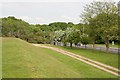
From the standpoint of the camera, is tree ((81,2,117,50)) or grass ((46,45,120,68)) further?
tree ((81,2,117,50))

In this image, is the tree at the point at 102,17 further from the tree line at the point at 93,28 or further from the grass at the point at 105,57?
the grass at the point at 105,57

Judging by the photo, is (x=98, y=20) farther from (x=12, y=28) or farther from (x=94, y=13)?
(x=12, y=28)

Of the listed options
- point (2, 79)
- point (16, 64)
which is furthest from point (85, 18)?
point (2, 79)

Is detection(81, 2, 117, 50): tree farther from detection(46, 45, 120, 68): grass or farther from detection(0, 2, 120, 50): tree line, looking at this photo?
detection(46, 45, 120, 68): grass

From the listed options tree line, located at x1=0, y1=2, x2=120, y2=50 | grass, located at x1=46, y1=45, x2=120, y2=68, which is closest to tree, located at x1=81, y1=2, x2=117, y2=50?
tree line, located at x1=0, y1=2, x2=120, y2=50

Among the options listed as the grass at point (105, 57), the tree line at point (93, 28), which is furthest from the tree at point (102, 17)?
the grass at point (105, 57)

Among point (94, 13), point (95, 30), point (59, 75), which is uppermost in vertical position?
point (94, 13)

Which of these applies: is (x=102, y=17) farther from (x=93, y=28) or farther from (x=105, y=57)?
(x=105, y=57)

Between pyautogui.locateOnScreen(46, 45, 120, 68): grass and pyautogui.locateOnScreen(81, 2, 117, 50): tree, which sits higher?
pyautogui.locateOnScreen(81, 2, 117, 50): tree

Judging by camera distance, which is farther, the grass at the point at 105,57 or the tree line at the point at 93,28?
the tree line at the point at 93,28

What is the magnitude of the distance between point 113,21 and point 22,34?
31.8m

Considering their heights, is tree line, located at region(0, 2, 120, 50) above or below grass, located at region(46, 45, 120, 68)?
above

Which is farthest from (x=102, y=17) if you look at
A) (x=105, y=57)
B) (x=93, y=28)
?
(x=105, y=57)

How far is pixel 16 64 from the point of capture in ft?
62.6
